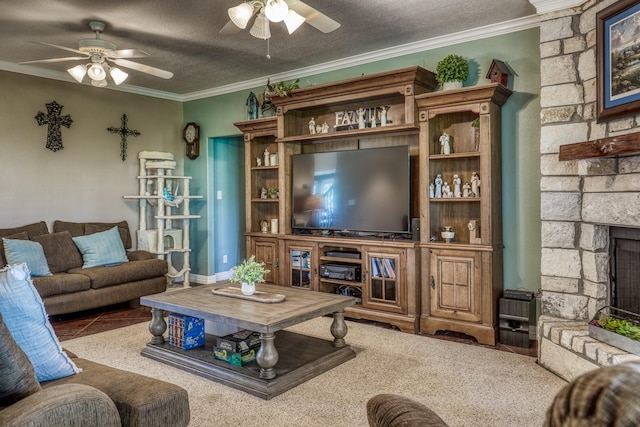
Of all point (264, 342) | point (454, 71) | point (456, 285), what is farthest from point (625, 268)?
point (264, 342)

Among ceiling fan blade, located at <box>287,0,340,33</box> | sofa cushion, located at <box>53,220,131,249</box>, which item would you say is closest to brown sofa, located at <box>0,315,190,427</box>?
ceiling fan blade, located at <box>287,0,340,33</box>

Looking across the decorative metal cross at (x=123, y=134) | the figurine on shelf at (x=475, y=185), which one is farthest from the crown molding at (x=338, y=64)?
the figurine on shelf at (x=475, y=185)

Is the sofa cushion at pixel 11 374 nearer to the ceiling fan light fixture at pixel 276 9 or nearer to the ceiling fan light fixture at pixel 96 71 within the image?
the ceiling fan light fixture at pixel 276 9

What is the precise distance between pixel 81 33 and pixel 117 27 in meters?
0.40

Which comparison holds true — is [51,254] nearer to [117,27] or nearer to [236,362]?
[117,27]

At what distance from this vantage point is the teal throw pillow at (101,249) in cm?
505

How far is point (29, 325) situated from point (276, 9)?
198cm

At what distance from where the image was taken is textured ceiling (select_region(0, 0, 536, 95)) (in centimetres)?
356

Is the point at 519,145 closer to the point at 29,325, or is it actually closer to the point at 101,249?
the point at 29,325

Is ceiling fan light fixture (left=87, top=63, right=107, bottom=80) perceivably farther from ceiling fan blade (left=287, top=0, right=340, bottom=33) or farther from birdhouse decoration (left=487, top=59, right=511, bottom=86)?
birdhouse decoration (left=487, top=59, right=511, bottom=86)

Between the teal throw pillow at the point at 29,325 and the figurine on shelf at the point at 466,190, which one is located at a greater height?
the figurine on shelf at the point at 466,190

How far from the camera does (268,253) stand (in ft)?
17.3

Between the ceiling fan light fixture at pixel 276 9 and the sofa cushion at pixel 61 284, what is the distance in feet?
10.8

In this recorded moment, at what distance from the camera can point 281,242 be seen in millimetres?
5051
